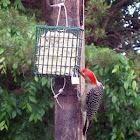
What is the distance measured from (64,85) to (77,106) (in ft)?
0.47

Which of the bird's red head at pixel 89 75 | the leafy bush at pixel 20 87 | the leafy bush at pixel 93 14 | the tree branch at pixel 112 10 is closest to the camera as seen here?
the bird's red head at pixel 89 75

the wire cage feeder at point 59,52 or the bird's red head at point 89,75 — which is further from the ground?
the wire cage feeder at point 59,52

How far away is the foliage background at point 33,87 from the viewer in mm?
3588

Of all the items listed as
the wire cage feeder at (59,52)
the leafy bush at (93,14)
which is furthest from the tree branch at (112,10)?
the wire cage feeder at (59,52)

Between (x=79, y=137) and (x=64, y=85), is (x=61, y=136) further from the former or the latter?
(x=64, y=85)

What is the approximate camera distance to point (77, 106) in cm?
275

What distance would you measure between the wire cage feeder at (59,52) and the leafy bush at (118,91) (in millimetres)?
985

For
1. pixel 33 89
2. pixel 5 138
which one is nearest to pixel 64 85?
pixel 33 89

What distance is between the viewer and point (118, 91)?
4062mm

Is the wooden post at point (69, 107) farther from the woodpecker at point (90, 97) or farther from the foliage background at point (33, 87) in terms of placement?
the foliage background at point (33, 87)

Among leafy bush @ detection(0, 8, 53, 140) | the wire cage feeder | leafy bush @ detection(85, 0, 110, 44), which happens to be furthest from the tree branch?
the wire cage feeder

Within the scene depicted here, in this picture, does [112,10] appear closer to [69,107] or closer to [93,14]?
[93,14]

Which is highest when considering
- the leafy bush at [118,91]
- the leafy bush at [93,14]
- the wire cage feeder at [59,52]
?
the leafy bush at [93,14]

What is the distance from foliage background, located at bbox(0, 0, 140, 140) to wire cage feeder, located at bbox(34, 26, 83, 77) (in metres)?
0.71
